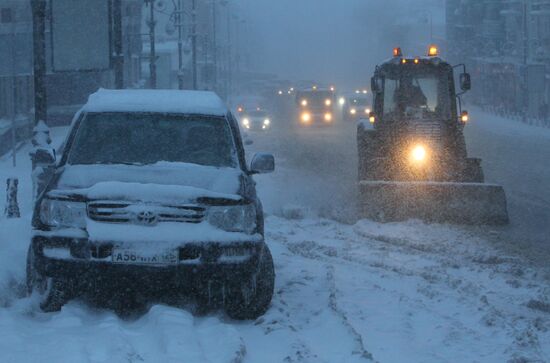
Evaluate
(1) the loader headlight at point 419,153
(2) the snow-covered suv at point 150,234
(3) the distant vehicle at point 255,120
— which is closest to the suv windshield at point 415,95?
(1) the loader headlight at point 419,153

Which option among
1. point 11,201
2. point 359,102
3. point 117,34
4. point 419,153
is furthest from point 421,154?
point 359,102

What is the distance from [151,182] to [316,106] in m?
54.1

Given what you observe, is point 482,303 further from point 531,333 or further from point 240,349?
point 240,349

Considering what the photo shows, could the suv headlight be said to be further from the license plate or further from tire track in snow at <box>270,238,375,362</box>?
tire track in snow at <box>270,238,375,362</box>

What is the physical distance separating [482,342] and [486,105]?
74075 mm

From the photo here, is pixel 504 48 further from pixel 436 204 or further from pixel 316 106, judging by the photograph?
pixel 436 204

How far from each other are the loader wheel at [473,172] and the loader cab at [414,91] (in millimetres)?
1113

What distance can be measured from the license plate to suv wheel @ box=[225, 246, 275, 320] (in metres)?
0.62

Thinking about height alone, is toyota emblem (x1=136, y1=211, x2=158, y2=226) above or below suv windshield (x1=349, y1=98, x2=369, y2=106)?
below

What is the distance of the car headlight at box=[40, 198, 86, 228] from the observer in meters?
7.67

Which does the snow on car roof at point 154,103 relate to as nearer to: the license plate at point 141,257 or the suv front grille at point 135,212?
the suv front grille at point 135,212

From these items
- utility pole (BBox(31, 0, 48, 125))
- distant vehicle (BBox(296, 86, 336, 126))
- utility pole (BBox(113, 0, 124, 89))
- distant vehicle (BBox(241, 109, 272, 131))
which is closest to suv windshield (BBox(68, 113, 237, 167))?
utility pole (BBox(31, 0, 48, 125))

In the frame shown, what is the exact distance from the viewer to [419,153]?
18172 mm

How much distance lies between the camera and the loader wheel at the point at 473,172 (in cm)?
1748
